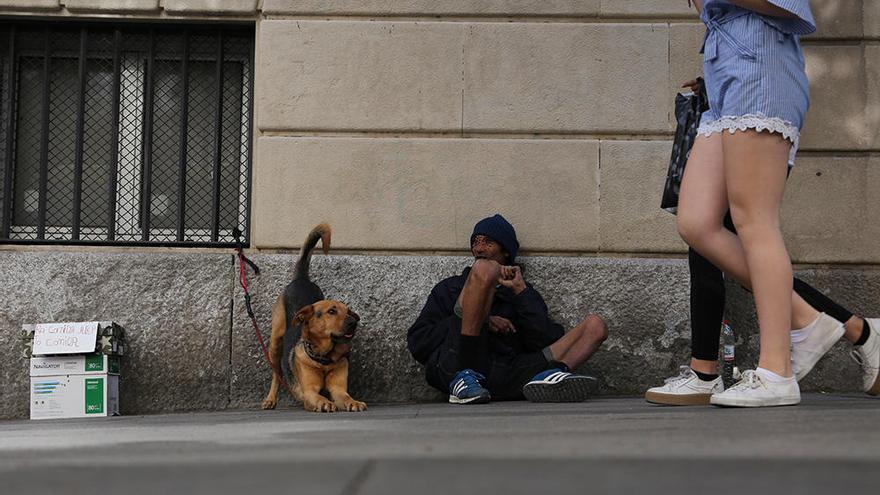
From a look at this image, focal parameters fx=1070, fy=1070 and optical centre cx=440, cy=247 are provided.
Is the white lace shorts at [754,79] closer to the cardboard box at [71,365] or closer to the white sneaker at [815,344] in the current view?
the white sneaker at [815,344]

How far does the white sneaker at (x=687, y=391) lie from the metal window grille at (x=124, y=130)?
3084mm

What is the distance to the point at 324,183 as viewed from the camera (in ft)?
21.1

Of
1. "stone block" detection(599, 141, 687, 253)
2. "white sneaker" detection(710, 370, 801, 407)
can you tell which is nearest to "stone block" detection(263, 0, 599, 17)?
"stone block" detection(599, 141, 687, 253)

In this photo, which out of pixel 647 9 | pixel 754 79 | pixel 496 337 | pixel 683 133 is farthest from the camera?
pixel 647 9

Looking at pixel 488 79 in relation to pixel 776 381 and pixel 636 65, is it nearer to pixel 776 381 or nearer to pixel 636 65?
pixel 636 65

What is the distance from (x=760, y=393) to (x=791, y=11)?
4.64 feet

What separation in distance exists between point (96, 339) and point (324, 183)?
1590 millimetres

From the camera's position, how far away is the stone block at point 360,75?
6453mm

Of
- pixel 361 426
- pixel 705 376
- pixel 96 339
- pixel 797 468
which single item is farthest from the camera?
pixel 96 339

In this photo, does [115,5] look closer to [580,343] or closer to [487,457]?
[580,343]

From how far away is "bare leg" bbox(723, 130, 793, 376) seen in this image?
3.94 metres

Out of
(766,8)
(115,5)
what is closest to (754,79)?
(766,8)

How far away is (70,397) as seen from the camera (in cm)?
600

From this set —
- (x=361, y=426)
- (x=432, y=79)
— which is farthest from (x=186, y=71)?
(x=361, y=426)
